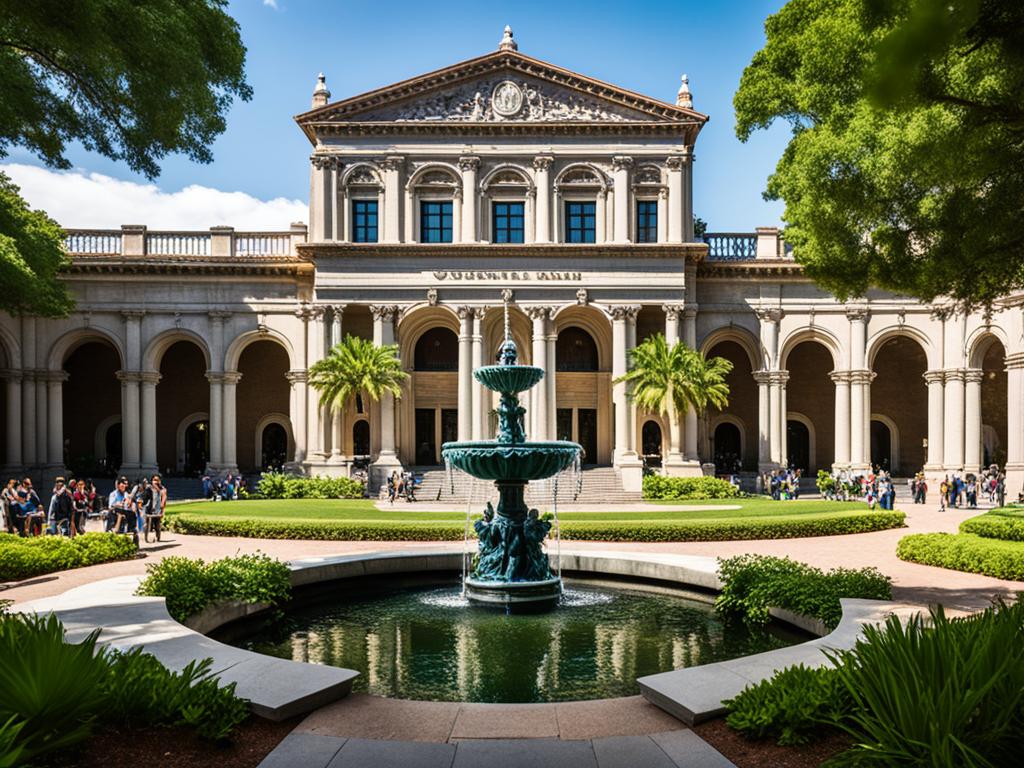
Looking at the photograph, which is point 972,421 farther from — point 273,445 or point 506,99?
point 273,445

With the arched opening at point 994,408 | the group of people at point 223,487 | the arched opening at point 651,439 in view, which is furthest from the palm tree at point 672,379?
the group of people at point 223,487

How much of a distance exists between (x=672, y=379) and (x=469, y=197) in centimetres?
1224

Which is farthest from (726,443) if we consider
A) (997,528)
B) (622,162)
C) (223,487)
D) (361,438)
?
(997,528)

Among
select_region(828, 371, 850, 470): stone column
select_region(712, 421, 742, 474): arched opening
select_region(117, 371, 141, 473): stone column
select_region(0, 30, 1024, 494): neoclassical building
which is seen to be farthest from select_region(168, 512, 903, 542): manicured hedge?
select_region(712, 421, 742, 474): arched opening

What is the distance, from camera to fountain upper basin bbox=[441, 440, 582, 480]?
38.0 feet

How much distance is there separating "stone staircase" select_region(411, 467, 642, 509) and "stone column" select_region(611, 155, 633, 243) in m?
10.6

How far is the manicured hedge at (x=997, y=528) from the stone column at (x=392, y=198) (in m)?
25.8

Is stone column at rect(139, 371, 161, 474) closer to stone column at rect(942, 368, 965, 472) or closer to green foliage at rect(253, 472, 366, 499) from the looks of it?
green foliage at rect(253, 472, 366, 499)

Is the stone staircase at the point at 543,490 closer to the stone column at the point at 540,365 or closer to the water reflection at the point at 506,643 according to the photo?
the stone column at the point at 540,365

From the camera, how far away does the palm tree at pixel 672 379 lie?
32.9 meters

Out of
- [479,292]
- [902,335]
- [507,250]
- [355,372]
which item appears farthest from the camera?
[902,335]

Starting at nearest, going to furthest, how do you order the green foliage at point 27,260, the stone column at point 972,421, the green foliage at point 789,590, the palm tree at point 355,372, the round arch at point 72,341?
1. the green foliage at point 789,590
2. the green foliage at point 27,260
3. the palm tree at point 355,372
4. the stone column at point 972,421
5. the round arch at point 72,341

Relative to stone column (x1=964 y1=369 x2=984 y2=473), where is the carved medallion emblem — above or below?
above

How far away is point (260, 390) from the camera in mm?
41906
